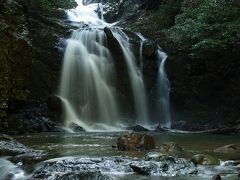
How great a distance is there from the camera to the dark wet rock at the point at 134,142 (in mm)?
11029

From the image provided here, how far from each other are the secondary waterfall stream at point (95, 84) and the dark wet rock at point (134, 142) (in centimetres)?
820

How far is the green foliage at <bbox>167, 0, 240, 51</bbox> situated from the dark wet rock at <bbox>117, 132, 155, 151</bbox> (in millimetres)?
8833

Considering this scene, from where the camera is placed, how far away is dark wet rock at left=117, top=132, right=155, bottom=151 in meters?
11.0

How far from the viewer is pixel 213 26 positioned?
19297mm

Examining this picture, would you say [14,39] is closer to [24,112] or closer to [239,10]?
[24,112]

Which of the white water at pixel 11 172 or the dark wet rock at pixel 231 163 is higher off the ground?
the dark wet rock at pixel 231 163

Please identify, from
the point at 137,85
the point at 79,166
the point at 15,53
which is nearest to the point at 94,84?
the point at 137,85

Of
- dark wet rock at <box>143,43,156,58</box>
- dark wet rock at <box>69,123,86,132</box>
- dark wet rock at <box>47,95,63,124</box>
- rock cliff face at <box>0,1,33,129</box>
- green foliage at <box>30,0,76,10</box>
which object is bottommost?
dark wet rock at <box>69,123,86,132</box>

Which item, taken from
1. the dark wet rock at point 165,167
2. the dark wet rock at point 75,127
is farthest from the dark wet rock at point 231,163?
the dark wet rock at point 75,127

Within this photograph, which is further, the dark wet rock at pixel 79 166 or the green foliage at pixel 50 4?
the green foliage at pixel 50 4

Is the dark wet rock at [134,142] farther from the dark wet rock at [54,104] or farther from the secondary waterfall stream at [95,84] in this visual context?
the dark wet rock at [54,104]

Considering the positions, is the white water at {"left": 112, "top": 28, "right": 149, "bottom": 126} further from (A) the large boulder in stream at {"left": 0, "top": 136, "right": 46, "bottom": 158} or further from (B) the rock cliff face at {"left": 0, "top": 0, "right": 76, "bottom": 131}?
(A) the large boulder in stream at {"left": 0, "top": 136, "right": 46, "bottom": 158}

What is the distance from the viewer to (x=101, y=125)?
2009cm

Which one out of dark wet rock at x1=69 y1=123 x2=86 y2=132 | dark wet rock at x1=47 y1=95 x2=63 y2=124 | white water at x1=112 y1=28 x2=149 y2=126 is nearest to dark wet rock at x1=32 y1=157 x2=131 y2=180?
dark wet rock at x1=69 y1=123 x2=86 y2=132
